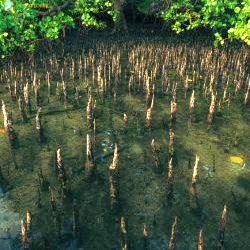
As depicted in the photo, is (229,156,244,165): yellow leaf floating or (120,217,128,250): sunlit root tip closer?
(120,217,128,250): sunlit root tip

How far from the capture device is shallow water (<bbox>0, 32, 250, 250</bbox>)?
4.12 meters

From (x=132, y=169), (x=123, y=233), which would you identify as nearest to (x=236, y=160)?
(x=132, y=169)

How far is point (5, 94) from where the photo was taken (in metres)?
8.07

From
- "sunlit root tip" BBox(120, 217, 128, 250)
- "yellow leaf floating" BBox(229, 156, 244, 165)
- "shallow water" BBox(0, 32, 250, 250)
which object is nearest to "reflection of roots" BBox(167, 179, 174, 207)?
"shallow water" BBox(0, 32, 250, 250)

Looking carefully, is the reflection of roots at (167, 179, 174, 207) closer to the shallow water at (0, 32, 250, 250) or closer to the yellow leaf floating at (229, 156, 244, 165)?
the shallow water at (0, 32, 250, 250)

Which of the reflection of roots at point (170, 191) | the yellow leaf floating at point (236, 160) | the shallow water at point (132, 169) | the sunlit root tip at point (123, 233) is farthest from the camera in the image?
the yellow leaf floating at point (236, 160)

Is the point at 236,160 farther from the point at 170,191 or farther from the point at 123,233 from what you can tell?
the point at 123,233

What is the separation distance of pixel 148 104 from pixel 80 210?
3.58m

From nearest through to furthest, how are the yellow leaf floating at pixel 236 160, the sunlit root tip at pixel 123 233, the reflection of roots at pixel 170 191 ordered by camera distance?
1. the sunlit root tip at pixel 123 233
2. the reflection of roots at pixel 170 191
3. the yellow leaf floating at pixel 236 160

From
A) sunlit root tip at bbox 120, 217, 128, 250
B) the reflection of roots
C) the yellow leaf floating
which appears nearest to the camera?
sunlit root tip at bbox 120, 217, 128, 250

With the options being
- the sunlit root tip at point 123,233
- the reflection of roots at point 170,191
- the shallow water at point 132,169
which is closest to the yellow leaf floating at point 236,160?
the shallow water at point 132,169

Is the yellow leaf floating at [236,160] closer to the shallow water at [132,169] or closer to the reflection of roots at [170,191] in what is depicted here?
the shallow water at [132,169]

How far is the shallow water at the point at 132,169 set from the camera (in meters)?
4.12

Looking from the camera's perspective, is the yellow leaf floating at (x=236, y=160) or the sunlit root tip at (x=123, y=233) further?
the yellow leaf floating at (x=236, y=160)
